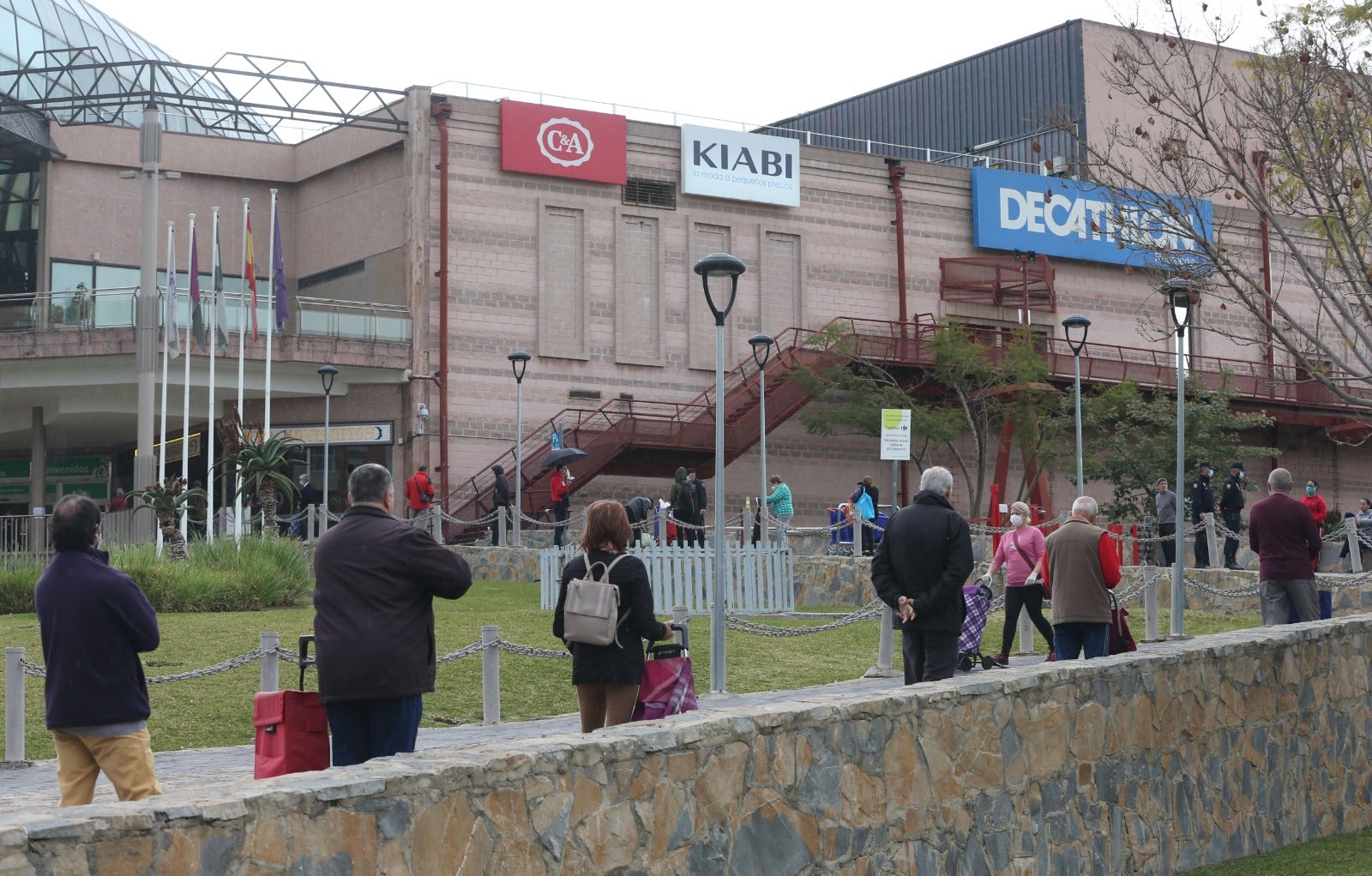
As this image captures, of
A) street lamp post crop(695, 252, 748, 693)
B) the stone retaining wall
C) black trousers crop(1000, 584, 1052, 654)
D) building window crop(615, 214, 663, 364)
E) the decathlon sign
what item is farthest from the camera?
the decathlon sign

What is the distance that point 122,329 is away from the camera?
34156mm

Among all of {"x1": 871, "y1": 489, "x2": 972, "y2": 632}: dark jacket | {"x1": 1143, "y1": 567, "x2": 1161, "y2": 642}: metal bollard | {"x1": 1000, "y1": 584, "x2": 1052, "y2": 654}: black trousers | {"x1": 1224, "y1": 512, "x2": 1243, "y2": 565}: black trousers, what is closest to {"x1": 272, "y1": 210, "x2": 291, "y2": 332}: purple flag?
{"x1": 1224, "y1": 512, "x2": 1243, "y2": 565}: black trousers

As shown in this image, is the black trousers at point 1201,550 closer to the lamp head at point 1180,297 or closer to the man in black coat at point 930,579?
the lamp head at point 1180,297

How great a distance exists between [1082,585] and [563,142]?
27.6 meters

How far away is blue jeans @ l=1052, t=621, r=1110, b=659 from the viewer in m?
12.0

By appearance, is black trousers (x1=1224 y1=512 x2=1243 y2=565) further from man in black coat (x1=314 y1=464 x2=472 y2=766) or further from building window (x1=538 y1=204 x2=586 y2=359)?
man in black coat (x1=314 y1=464 x2=472 y2=766)

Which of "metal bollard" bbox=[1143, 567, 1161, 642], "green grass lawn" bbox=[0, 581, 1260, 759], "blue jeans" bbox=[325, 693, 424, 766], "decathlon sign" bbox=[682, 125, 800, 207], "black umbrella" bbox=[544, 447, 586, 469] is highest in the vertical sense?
"decathlon sign" bbox=[682, 125, 800, 207]

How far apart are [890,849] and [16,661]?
6.58 metres

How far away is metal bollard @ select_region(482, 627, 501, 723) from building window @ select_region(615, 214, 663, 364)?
25.9 metres

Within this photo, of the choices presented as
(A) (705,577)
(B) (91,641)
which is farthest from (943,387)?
(B) (91,641)

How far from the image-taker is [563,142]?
124ft

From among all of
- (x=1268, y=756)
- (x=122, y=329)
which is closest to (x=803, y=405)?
(x=122, y=329)

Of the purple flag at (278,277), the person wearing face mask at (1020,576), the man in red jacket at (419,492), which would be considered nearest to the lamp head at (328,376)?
the purple flag at (278,277)

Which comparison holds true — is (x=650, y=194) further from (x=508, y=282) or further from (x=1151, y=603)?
(x=1151, y=603)
